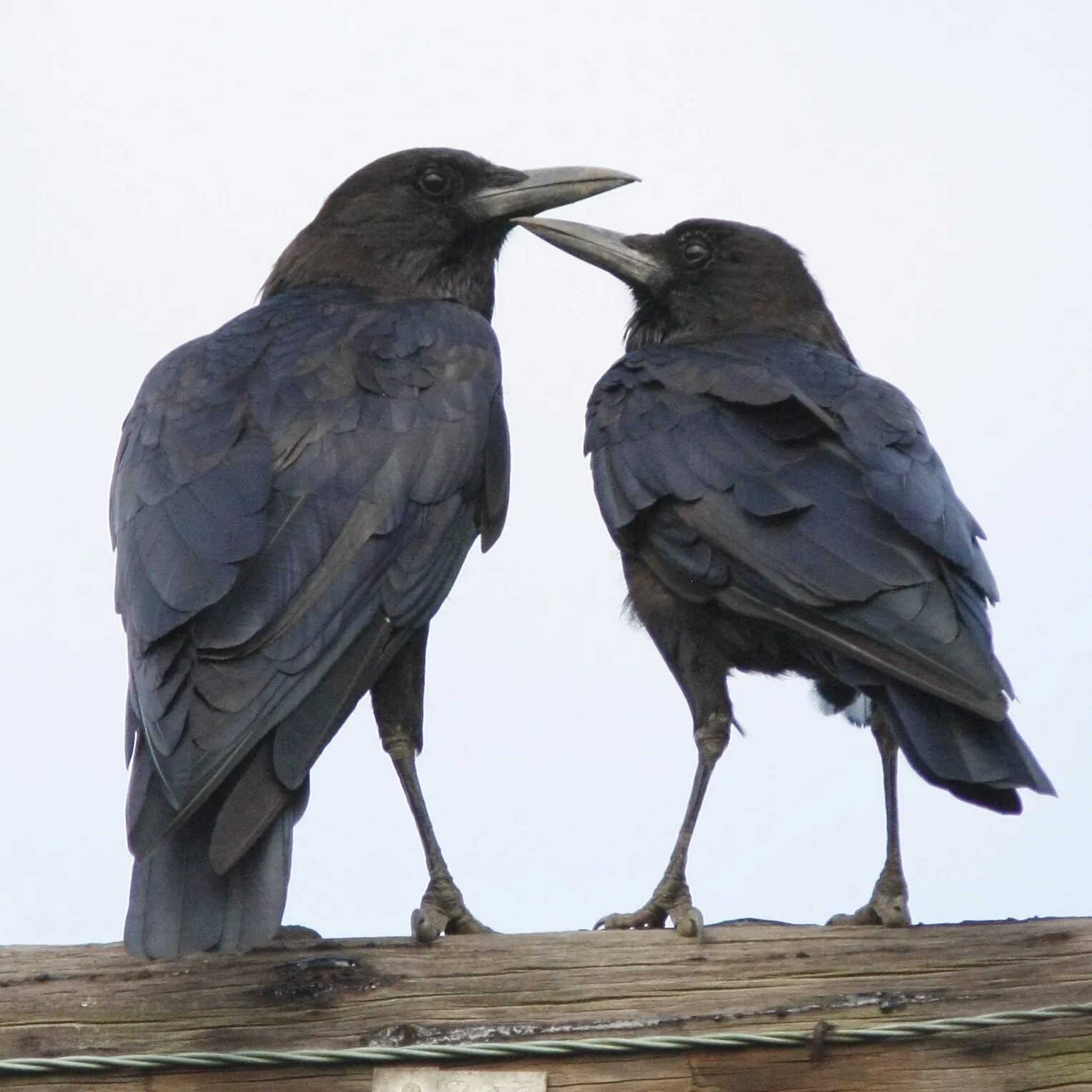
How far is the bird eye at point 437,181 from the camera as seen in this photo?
700cm

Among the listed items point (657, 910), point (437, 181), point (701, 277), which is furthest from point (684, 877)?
point (437, 181)

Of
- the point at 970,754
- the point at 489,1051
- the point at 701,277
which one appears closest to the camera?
the point at 489,1051

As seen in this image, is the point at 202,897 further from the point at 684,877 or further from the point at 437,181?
the point at 437,181

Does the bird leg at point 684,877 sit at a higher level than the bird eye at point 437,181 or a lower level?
lower

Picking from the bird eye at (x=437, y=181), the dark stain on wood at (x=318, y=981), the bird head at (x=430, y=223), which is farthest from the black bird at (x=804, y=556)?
the bird eye at (x=437, y=181)

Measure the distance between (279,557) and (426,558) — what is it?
0.50 metres

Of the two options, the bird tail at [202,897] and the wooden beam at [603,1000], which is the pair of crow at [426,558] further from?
the wooden beam at [603,1000]

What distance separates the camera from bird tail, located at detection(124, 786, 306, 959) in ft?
13.4

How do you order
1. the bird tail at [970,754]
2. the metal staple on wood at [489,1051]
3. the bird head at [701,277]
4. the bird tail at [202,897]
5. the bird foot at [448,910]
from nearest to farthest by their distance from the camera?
the metal staple on wood at [489,1051] → the bird tail at [202,897] → the bird tail at [970,754] → the bird foot at [448,910] → the bird head at [701,277]

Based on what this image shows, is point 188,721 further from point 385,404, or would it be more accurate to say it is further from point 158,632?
point 385,404

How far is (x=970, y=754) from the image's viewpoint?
14.0 ft

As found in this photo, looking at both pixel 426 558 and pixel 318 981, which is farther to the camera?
pixel 426 558

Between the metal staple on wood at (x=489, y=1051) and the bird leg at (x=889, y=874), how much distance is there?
584 millimetres

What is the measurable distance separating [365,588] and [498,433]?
1044 millimetres
